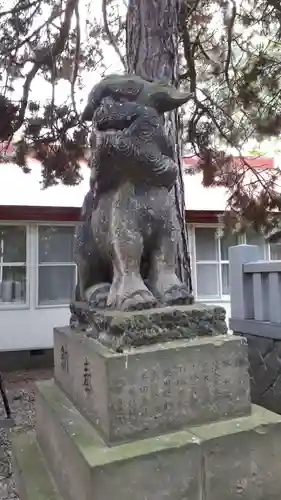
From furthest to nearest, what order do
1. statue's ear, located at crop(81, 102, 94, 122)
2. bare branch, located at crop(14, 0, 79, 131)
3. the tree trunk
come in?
bare branch, located at crop(14, 0, 79, 131)
the tree trunk
statue's ear, located at crop(81, 102, 94, 122)

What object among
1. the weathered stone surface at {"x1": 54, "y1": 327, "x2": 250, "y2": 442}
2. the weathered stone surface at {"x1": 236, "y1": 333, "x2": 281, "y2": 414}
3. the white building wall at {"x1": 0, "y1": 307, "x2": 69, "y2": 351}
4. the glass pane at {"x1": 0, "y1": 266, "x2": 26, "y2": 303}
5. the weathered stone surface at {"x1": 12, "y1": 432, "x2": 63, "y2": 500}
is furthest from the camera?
the glass pane at {"x1": 0, "y1": 266, "x2": 26, "y2": 303}

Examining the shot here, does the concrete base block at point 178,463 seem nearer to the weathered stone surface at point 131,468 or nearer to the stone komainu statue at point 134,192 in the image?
the weathered stone surface at point 131,468

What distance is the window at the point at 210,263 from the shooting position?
7.89 meters

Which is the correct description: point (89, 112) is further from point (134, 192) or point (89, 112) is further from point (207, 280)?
point (207, 280)

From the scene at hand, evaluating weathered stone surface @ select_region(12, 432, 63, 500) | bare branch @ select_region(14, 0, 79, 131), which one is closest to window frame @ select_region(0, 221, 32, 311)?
bare branch @ select_region(14, 0, 79, 131)

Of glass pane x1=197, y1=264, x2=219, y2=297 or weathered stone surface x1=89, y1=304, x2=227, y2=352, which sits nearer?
weathered stone surface x1=89, y1=304, x2=227, y2=352

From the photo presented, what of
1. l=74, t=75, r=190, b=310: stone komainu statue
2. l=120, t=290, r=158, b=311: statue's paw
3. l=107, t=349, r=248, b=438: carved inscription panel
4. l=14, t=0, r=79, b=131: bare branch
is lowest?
l=107, t=349, r=248, b=438: carved inscription panel

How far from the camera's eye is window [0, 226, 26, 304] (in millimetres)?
7082

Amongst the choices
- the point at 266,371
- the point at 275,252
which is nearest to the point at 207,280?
the point at 275,252

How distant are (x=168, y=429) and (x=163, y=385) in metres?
0.14

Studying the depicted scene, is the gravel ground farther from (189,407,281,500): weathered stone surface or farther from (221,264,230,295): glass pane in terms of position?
(221,264,230,295): glass pane

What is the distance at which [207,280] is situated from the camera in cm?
797

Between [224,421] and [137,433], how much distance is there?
0.32 metres

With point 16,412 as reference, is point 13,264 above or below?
above
